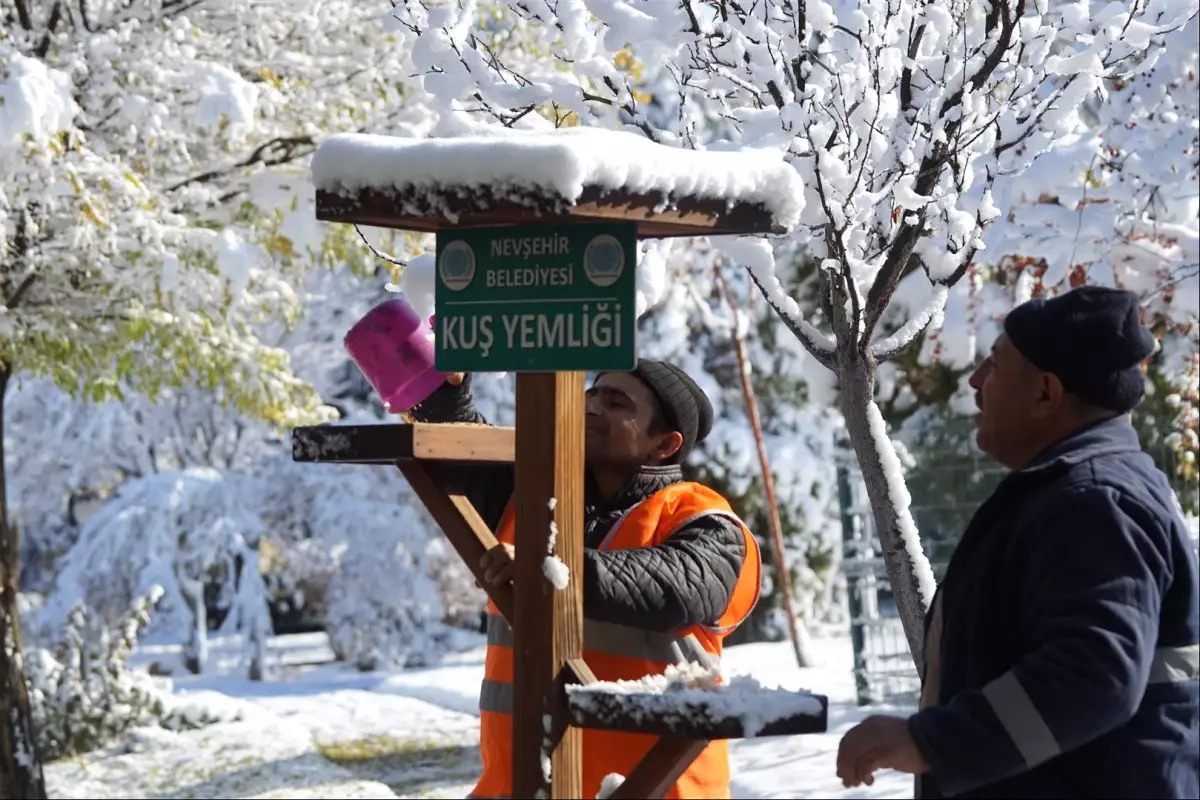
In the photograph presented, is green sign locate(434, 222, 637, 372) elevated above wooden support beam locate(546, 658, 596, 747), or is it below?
above

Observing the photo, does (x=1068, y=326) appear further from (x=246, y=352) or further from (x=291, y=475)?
(x=291, y=475)

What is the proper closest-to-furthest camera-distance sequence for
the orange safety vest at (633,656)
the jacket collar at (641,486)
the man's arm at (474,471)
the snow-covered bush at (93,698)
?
1. the orange safety vest at (633,656)
2. the jacket collar at (641,486)
3. the man's arm at (474,471)
4. the snow-covered bush at (93,698)

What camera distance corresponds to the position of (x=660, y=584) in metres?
2.71

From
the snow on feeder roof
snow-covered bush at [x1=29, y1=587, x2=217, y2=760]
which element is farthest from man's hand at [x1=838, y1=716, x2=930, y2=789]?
snow-covered bush at [x1=29, y1=587, x2=217, y2=760]

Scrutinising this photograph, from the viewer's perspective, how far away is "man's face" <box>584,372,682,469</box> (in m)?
3.12

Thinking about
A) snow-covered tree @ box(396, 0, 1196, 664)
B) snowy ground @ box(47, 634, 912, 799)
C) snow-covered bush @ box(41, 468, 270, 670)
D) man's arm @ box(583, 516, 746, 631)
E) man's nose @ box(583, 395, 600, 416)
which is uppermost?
snow-covered tree @ box(396, 0, 1196, 664)

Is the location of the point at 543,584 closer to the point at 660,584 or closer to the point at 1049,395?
the point at 660,584

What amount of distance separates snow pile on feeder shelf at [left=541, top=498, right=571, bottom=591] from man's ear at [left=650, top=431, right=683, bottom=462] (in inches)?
22.7

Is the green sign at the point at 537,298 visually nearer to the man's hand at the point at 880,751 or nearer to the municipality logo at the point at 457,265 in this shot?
the municipality logo at the point at 457,265

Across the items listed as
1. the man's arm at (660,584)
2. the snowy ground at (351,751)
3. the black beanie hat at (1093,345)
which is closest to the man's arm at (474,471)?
the man's arm at (660,584)

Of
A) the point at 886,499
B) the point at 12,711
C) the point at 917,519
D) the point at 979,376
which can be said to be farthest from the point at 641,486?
the point at 917,519

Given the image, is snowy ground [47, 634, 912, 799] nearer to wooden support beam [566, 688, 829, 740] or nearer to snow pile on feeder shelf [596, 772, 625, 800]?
snow pile on feeder shelf [596, 772, 625, 800]

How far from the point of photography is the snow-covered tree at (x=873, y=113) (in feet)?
12.6

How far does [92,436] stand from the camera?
57.8 feet
